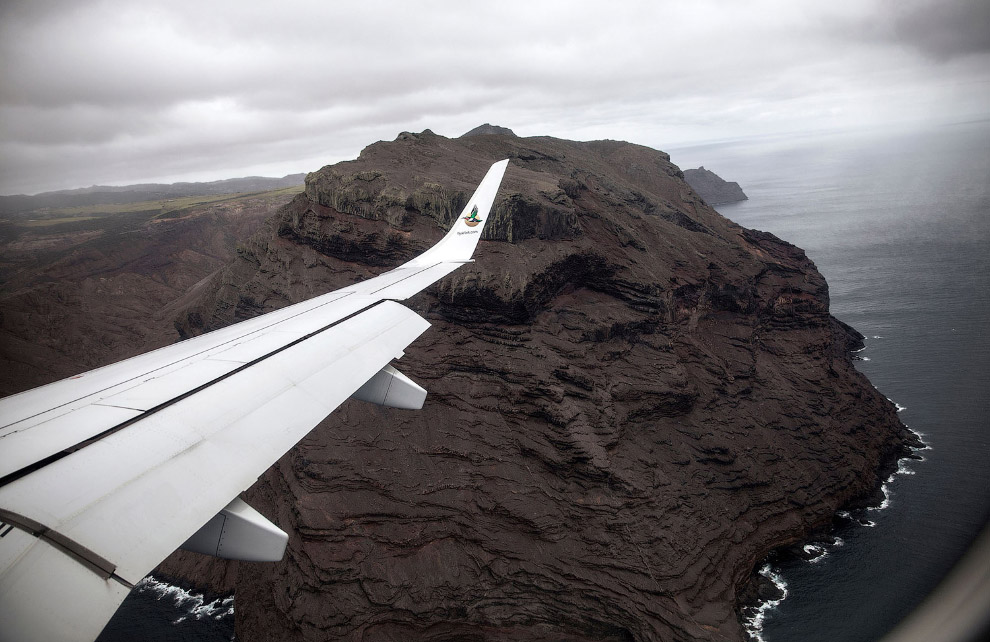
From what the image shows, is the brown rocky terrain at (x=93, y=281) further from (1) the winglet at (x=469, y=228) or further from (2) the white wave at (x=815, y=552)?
(2) the white wave at (x=815, y=552)

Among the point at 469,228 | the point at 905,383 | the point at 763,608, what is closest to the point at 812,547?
the point at 763,608

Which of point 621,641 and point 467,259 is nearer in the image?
point 467,259

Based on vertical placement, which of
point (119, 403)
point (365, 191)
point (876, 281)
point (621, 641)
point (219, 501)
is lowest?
point (621, 641)

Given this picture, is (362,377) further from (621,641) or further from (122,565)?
(621,641)

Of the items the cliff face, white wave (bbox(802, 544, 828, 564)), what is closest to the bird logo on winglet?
the cliff face

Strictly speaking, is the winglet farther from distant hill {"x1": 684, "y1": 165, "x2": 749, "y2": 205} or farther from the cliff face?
distant hill {"x1": 684, "y1": 165, "x2": 749, "y2": 205}

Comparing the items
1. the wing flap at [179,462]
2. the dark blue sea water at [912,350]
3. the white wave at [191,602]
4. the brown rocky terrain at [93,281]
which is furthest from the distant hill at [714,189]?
the wing flap at [179,462]

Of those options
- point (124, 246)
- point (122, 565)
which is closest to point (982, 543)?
point (122, 565)

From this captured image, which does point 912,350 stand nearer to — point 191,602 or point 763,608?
point 763,608
